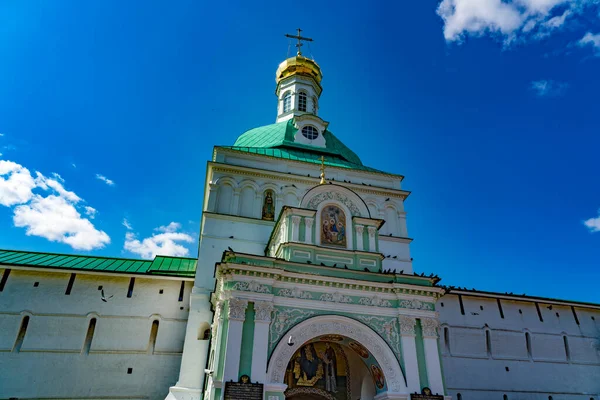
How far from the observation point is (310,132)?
22.1 meters

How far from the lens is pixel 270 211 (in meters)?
17.7

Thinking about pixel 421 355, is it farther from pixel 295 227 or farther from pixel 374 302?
pixel 295 227

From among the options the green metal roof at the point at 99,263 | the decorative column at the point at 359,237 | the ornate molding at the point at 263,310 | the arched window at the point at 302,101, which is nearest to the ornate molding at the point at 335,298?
the ornate molding at the point at 263,310

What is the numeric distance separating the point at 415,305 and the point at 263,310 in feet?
15.0

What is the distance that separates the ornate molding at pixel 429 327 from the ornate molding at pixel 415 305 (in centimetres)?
35

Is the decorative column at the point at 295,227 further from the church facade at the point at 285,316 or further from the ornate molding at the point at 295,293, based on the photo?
the ornate molding at the point at 295,293

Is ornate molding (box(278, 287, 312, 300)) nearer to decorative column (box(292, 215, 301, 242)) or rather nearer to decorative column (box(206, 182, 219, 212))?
decorative column (box(292, 215, 301, 242))

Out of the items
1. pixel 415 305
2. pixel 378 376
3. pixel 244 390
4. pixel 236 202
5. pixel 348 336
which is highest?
pixel 236 202

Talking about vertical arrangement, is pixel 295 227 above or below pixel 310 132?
below

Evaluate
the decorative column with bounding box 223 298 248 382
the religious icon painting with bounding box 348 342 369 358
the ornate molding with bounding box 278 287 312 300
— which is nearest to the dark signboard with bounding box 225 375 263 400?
the decorative column with bounding box 223 298 248 382

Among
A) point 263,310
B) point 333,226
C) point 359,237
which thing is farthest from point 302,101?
point 263,310

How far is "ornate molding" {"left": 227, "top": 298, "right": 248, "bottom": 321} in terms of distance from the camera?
10727mm

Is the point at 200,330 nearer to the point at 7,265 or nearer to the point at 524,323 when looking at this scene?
the point at 7,265

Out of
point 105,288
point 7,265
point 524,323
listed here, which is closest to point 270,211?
point 105,288
